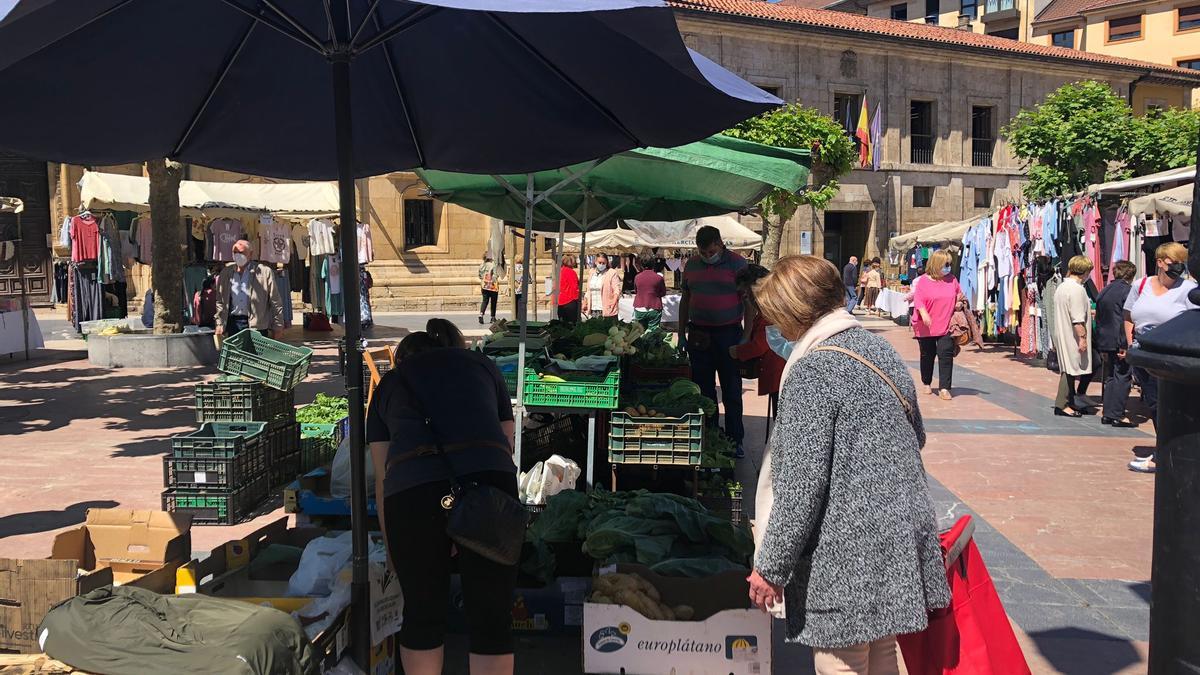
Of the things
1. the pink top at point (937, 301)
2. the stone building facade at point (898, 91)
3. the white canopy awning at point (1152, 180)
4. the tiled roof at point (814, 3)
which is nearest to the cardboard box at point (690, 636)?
the pink top at point (937, 301)

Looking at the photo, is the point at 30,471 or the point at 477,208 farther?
the point at 477,208

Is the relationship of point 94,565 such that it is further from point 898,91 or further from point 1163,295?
point 898,91

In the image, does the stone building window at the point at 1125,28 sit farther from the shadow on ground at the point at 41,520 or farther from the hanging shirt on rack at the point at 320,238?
the shadow on ground at the point at 41,520

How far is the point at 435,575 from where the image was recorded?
311cm

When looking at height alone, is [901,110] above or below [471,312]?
above

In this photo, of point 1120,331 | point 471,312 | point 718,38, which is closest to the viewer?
point 1120,331

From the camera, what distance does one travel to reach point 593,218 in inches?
409

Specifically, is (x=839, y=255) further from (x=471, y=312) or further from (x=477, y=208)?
(x=477, y=208)

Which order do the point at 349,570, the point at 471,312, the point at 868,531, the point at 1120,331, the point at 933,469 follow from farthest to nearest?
1. the point at 471,312
2. the point at 1120,331
3. the point at 933,469
4. the point at 349,570
5. the point at 868,531

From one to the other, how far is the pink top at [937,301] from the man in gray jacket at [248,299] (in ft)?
27.8

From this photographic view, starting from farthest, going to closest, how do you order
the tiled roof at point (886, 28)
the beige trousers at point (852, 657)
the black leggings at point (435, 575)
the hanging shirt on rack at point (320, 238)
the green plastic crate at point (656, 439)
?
the tiled roof at point (886, 28) < the hanging shirt on rack at point (320, 238) < the green plastic crate at point (656, 439) < the black leggings at point (435, 575) < the beige trousers at point (852, 657)

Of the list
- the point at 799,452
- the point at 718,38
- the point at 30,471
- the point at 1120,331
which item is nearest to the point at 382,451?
the point at 799,452

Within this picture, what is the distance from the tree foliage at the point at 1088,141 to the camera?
27219 millimetres

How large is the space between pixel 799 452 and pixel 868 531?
29cm
